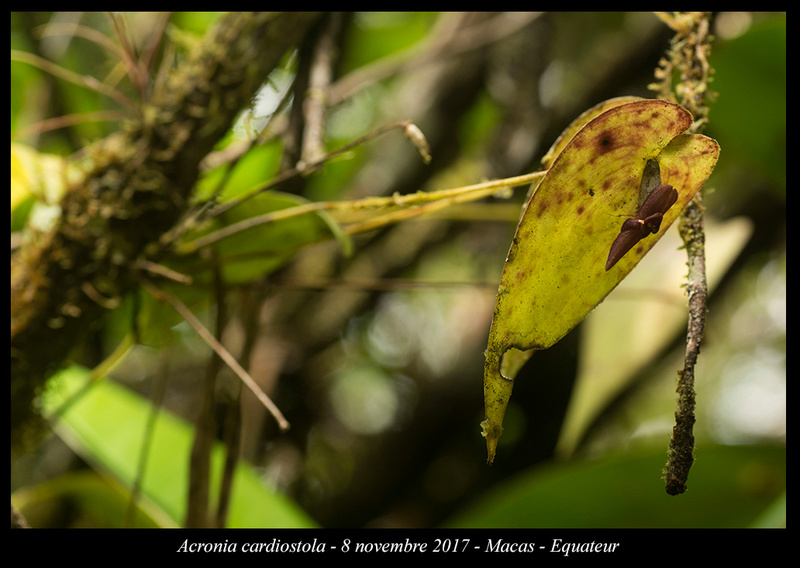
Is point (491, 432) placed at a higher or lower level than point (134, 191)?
lower

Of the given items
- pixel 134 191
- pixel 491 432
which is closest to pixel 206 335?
pixel 134 191

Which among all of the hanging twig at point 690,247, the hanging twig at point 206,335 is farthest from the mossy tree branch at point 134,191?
the hanging twig at point 690,247

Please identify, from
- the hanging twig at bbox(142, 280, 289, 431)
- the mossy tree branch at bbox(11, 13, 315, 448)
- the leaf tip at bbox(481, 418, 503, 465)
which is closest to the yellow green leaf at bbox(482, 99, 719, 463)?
the leaf tip at bbox(481, 418, 503, 465)

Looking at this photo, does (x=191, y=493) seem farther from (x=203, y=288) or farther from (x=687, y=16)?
(x=687, y=16)

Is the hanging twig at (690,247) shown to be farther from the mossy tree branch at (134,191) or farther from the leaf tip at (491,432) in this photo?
the mossy tree branch at (134,191)

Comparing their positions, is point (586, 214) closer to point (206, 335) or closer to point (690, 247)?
point (690, 247)

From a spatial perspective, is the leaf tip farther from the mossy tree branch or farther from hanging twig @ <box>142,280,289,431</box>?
the mossy tree branch

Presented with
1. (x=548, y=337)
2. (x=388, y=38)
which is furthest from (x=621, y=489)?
(x=388, y=38)
